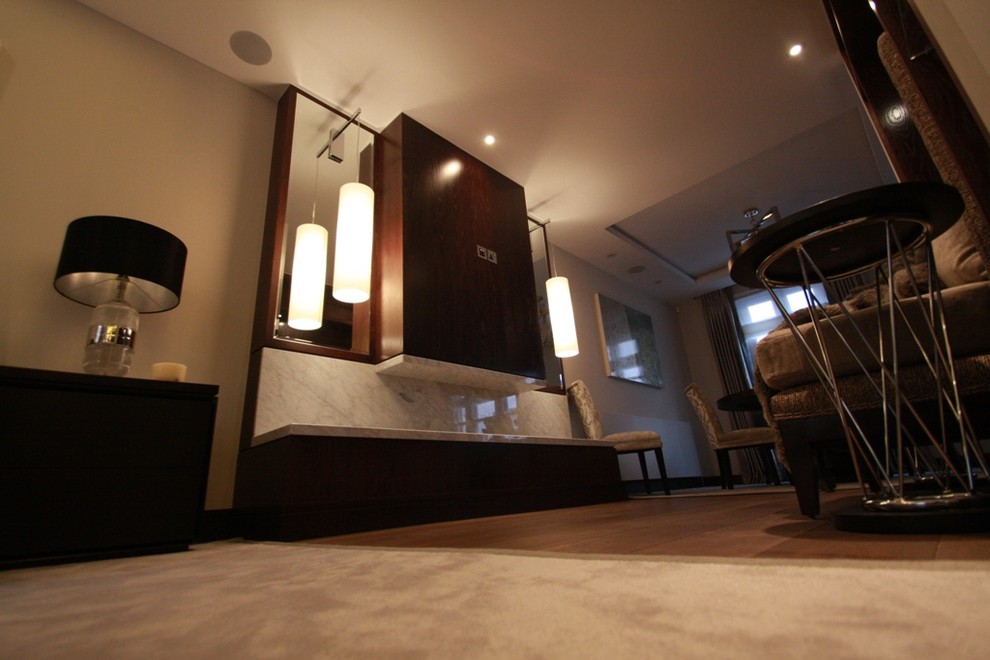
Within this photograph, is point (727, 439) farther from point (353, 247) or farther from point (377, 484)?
point (353, 247)

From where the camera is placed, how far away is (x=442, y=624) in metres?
0.48

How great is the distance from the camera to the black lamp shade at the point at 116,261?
1728 millimetres

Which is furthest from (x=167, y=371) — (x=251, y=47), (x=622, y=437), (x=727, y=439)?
(x=727, y=439)

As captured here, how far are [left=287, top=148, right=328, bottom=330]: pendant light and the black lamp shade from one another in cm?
55

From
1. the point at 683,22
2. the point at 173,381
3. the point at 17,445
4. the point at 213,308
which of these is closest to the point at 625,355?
the point at 683,22

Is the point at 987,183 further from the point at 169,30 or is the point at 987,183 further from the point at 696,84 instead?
the point at 169,30

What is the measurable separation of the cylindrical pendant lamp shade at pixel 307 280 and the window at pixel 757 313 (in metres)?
5.83

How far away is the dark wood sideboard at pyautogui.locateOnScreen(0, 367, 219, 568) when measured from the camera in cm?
131

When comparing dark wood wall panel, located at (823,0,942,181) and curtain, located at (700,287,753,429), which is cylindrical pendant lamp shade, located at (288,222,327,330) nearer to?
dark wood wall panel, located at (823,0,942,181)

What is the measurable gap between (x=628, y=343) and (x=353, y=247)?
407 cm

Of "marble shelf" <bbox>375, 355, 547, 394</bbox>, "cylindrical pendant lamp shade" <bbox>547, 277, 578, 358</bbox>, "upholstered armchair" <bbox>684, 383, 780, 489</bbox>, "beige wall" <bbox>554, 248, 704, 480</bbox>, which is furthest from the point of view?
"beige wall" <bbox>554, 248, 704, 480</bbox>

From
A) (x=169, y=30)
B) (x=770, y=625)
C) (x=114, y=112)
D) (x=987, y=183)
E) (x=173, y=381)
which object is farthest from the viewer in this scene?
(x=169, y=30)

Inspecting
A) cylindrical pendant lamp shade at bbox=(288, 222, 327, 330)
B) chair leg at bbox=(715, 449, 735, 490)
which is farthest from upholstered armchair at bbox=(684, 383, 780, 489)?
cylindrical pendant lamp shade at bbox=(288, 222, 327, 330)

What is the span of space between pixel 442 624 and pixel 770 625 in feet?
1.03
